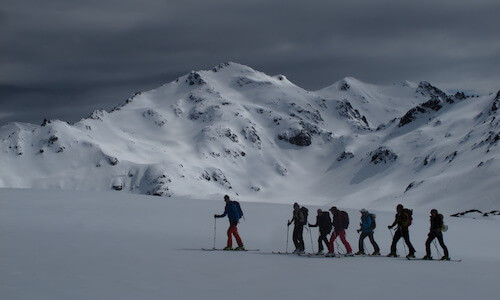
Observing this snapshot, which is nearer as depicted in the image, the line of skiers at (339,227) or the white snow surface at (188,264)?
the white snow surface at (188,264)

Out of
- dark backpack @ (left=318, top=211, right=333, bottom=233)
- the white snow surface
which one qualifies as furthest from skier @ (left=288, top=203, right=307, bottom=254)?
the white snow surface

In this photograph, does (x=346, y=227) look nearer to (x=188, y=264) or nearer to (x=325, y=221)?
(x=325, y=221)

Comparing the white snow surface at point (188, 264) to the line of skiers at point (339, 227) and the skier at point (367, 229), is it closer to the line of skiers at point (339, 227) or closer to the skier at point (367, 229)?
the line of skiers at point (339, 227)

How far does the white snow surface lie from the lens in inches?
482

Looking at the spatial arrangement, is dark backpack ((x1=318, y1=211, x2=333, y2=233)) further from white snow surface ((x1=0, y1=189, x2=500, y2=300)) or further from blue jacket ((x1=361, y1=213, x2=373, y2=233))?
blue jacket ((x1=361, y1=213, x2=373, y2=233))

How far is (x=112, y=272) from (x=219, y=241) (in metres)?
11.0

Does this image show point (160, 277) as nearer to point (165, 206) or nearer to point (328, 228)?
point (328, 228)

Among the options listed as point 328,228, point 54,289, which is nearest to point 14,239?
point 54,289

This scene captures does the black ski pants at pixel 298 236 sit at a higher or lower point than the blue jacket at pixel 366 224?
lower

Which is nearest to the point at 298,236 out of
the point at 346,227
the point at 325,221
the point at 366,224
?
the point at 325,221

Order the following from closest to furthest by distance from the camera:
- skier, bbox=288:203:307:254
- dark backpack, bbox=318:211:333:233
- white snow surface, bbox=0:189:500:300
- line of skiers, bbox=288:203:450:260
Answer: white snow surface, bbox=0:189:500:300 < line of skiers, bbox=288:203:450:260 < dark backpack, bbox=318:211:333:233 < skier, bbox=288:203:307:254

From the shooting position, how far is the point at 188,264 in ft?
53.1

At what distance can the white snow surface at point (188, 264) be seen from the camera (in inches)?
482

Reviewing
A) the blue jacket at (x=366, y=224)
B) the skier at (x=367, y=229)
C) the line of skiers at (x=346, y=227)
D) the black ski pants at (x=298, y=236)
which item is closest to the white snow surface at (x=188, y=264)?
the line of skiers at (x=346, y=227)
